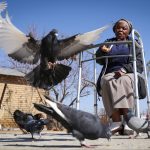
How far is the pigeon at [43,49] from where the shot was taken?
7.53 metres

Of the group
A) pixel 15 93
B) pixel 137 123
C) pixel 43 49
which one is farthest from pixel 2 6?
pixel 15 93

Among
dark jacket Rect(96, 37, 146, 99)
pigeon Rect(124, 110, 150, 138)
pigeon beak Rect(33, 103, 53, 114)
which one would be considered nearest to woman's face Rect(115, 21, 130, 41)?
dark jacket Rect(96, 37, 146, 99)

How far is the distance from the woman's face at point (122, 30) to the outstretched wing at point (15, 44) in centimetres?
285

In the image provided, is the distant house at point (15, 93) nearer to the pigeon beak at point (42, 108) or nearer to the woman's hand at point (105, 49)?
the woman's hand at point (105, 49)

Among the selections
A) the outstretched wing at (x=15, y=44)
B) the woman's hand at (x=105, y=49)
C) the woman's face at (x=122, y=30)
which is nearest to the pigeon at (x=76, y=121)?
the woman's hand at (x=105, y=49)

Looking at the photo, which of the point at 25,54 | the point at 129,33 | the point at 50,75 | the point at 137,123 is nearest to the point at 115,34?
the point at 129,33

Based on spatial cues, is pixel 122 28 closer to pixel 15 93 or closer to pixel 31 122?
pixel 31 122

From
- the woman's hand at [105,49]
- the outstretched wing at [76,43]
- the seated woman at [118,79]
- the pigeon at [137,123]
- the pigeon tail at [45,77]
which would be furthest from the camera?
the outstretched wing at [76,43]

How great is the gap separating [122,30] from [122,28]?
33 millimetres

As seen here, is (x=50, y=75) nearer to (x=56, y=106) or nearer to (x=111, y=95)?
(x=111, y=95)

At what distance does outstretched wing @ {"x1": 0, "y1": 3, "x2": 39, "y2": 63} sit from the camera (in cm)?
827

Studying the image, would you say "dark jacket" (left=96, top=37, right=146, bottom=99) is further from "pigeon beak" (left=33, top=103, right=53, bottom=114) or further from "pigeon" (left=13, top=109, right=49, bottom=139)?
"pigeon beak" (left=33, top=103, right=53, bottom=114)

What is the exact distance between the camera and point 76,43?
26.5ft

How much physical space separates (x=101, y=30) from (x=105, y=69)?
216cm
